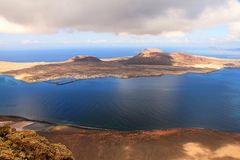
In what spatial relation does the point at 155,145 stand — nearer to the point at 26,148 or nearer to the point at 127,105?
the point at 26,148

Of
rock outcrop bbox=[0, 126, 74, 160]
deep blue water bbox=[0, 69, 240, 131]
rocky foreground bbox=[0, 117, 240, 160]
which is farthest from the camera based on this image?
deep blue water bbox=[0, 69, 240, 131]

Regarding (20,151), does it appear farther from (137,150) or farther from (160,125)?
(160,125)

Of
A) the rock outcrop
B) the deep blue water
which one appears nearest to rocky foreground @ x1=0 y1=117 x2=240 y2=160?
the deep blue water

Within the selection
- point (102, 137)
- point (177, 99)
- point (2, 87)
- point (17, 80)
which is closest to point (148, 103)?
point (177, 99)

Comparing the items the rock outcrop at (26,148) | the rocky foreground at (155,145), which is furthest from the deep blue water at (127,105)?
the rock outcrop at (26,148)

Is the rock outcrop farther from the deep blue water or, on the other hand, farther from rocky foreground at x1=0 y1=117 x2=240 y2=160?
the deep blue water
